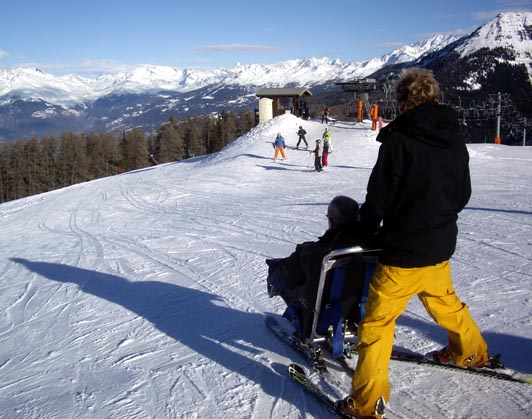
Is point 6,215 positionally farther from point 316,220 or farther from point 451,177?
point 451,177

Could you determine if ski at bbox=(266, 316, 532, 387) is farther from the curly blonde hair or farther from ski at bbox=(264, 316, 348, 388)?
the curly blonde hair

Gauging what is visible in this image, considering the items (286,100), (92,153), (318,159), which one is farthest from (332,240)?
(92,153)

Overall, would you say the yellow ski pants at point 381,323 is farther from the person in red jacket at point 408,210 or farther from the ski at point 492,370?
the ski at point 492,370

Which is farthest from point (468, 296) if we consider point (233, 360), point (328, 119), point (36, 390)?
point (328, 119)

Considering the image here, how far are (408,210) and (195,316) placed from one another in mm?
3154

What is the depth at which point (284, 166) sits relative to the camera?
22.8 metres

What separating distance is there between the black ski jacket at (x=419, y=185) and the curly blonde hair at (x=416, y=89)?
0.22 ft

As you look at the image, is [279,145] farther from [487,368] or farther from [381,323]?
[381,323]

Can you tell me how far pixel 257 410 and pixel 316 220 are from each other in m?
7.08

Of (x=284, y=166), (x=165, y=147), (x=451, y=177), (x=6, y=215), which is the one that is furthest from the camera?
(x=165, y=147)

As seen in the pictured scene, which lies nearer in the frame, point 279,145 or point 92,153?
point 279,145

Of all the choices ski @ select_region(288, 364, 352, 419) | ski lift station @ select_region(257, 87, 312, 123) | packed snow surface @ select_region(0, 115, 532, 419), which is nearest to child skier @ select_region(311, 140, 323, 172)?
packed snow surface @ select_region(0, 115, 532, 419)

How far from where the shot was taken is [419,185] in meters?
2.67

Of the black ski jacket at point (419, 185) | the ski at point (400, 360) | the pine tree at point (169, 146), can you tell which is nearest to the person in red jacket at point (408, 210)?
the black ski jacket at point (419, 185)
